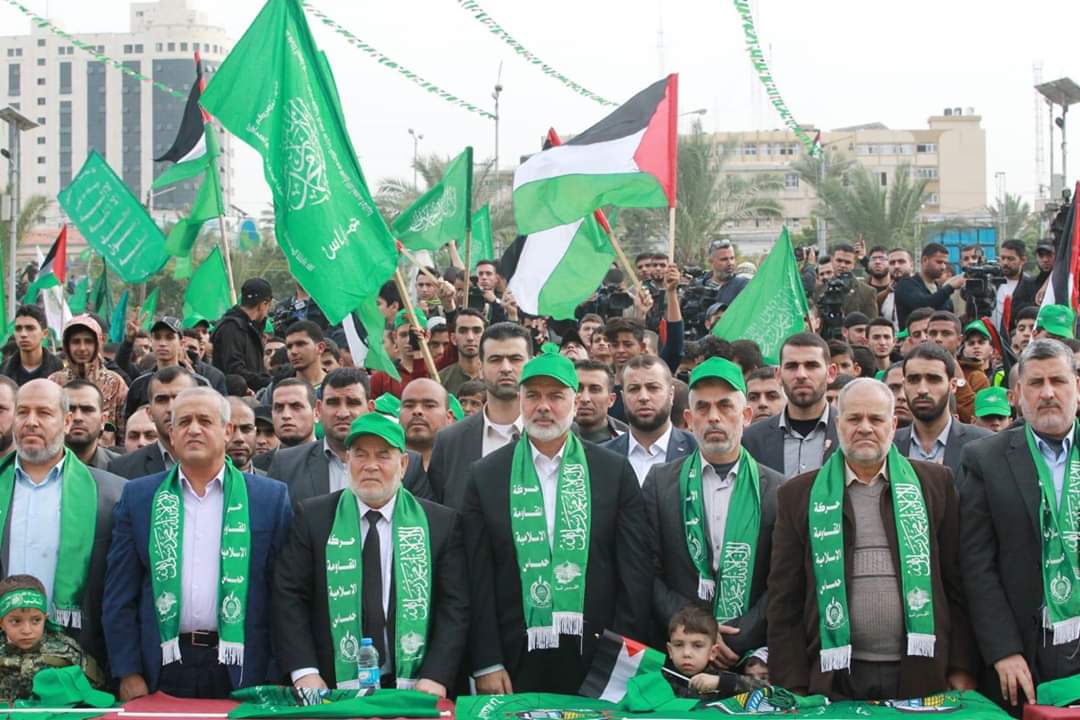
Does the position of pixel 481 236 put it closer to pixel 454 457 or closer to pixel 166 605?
pixel 454 457

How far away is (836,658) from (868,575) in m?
0.35

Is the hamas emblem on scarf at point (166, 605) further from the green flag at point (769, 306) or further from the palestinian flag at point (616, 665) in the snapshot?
the green flag at point (769, 306)

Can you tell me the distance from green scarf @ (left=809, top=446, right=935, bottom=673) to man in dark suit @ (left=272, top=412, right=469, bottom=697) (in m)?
1.46

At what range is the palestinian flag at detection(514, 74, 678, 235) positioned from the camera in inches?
402

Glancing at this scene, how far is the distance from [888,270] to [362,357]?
17.8ft

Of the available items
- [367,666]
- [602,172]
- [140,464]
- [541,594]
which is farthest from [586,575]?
[602,172]

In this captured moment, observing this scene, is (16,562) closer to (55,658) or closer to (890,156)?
(55,658)

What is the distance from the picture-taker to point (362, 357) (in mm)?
10438

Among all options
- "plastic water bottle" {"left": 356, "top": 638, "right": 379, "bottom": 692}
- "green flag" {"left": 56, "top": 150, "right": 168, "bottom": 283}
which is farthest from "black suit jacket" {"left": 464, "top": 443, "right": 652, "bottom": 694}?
"green flag" {"left": 56, "top": 150, "right": 168, "bottom": 283}

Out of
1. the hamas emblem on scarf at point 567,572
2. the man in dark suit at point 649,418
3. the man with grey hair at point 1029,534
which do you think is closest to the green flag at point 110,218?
the man in dark suit at point 649,418

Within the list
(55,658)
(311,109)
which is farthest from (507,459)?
(311,109)

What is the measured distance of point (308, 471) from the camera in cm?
754

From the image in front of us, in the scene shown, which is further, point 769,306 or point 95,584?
point 769,306

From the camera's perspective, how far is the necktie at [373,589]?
6316 millimetres
